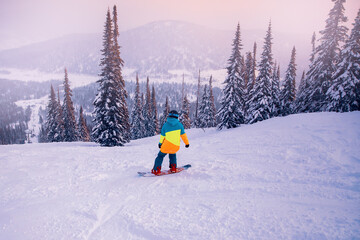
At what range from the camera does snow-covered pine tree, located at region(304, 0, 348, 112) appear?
21219 mm

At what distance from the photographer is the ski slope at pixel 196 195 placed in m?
3.28

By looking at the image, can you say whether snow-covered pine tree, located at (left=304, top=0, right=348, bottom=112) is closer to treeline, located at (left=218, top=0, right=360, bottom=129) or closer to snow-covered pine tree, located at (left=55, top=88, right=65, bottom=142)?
treeline, located at (left=218, top=0, right=360, bottom=129)

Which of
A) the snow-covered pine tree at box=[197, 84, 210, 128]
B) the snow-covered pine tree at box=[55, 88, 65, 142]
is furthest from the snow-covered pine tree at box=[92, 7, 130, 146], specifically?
the snow-covered pine tree at box=[197, 84, 210, 128]

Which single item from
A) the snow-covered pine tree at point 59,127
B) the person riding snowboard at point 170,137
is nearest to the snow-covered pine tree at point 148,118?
the snow-covered pine tree at point 59,127

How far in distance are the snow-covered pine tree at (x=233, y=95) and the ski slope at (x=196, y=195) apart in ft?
49.8

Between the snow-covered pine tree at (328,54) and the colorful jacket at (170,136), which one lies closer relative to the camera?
the colorful jacket at (170,136)

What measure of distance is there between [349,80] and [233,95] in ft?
35.8

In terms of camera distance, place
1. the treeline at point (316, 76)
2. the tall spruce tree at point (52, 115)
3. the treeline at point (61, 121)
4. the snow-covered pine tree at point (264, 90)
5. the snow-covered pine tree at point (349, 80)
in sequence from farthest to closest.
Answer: the tall spruce tree at point (52, 115) → the treeline at point (61, 121) → the snow-covered pine tree at point (264, 90) → the treeline at point (316, 76) → the snow-covered pine tree at point (349, 80)

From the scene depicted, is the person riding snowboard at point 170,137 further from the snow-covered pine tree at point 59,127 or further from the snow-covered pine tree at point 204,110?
the snow-covered pine tree at point 59,127

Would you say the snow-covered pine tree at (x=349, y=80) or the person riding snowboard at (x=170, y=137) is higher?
the snow-covered pine tree at (x=349, y=80)

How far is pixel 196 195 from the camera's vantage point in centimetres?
449

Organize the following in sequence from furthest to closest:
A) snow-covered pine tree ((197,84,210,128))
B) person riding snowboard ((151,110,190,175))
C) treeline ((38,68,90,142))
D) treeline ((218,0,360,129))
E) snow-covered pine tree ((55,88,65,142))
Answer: snow-covered pine tree ((197,84,210,128)), snow-covered pine tree ((55,88,65,142)), treeline ((38,68,90,142)), treeline ((218,0,360,129)), person riding snowboard ((151,110,190,175))

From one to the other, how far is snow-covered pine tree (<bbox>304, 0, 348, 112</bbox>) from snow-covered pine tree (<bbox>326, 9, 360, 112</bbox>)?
8.12 feet

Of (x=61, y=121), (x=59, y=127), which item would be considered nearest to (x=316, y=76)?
(x=61, y=121)
